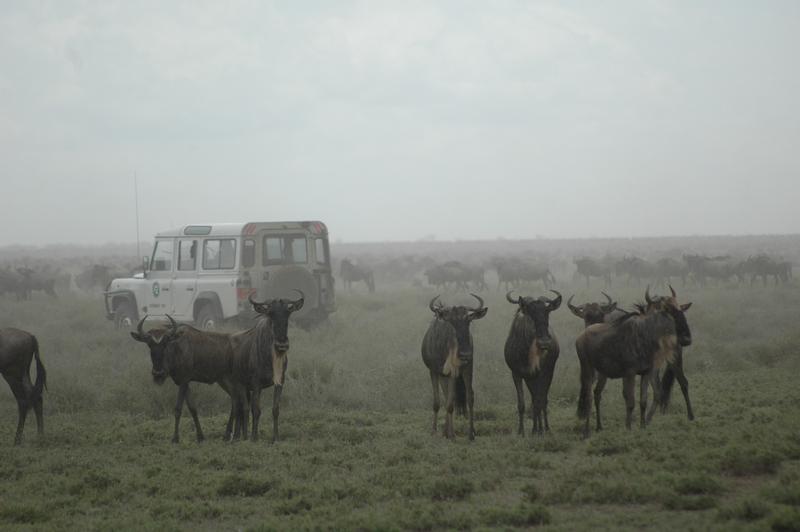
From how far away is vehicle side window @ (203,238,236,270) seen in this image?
1698cm

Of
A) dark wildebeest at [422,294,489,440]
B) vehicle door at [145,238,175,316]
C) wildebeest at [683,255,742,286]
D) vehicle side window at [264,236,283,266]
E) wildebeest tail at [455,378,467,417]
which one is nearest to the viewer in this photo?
dark wildebeest at [422,294,489,440]

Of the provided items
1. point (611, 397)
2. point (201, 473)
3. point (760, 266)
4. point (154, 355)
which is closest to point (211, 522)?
point (201, 473)

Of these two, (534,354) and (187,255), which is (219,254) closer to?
(187,255)

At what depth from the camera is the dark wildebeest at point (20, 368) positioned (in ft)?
36.5

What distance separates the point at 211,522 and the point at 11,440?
17.0 ft

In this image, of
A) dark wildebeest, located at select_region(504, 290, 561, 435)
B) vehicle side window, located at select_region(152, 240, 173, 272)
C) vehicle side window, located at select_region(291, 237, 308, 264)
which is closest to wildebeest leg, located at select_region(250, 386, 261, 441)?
dark wildebeest, located at select_region(504, 290, 561, 435)

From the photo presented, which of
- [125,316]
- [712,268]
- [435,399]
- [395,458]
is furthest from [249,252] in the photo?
[712,268]

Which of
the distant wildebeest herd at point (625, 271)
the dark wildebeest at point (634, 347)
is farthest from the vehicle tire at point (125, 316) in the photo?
the distant wildebeest herd at point (625, 271)

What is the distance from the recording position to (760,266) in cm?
3394

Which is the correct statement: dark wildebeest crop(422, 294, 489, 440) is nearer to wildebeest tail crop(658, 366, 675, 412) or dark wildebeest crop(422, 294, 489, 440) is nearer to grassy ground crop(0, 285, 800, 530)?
grassy ground crop(0, 285, 800, 530)

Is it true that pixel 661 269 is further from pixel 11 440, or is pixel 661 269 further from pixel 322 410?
pixel 11 440

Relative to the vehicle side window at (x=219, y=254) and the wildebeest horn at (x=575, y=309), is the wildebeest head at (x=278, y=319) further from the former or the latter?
the vehicle side window at (x=219, y=254)

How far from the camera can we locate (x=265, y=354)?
1108 cm

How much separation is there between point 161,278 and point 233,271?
242cm
